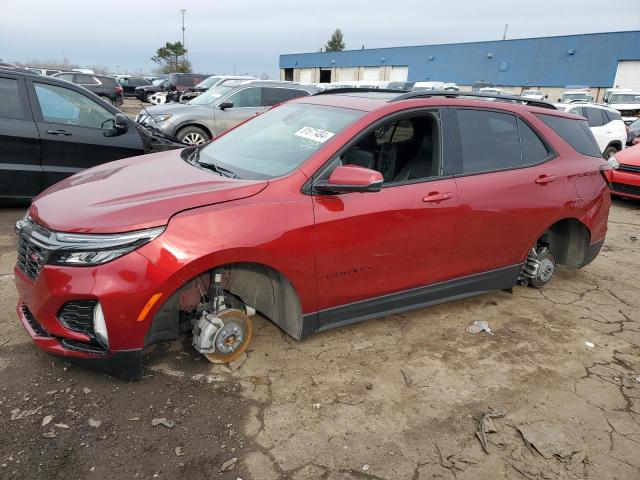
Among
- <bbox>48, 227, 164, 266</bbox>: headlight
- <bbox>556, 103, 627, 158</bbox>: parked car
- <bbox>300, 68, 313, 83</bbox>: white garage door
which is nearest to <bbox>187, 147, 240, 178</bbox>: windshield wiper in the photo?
<bbox>48, 227, 164, 266</bbox>: headlight

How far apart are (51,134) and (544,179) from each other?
5.43 meters

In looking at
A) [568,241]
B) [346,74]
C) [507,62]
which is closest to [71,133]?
[568,241]

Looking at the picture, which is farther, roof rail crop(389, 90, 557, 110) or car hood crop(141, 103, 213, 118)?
car hood crop(141, 103, 213, 118)

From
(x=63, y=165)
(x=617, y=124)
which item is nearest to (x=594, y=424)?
(x=63, y=165)

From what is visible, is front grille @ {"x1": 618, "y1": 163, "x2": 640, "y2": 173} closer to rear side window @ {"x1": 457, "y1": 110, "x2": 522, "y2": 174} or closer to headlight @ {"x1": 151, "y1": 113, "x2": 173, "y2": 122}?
rear side window @ {"x1": 457, "y1": 110, "x2": 522, "y2": 174}

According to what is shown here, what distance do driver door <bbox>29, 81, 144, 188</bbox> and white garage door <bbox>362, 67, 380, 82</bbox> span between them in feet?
181

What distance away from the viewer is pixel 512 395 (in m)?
3.06

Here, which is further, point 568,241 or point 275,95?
point 275,95

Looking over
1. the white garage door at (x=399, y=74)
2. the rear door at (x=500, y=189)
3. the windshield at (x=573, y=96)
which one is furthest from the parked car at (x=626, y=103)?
the white garage door at (x=399, y=74)

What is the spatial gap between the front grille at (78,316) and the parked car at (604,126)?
41.3 ft

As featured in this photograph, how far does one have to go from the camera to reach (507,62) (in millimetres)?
46188

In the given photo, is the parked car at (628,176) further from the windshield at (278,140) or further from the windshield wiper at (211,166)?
the windshield wiper at (211,166)

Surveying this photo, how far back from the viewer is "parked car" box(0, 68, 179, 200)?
5.67m

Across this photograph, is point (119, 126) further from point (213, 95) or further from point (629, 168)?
point (629, 168)
